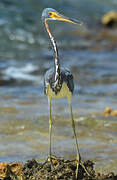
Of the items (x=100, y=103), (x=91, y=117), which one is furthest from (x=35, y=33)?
(x=91, y=117)

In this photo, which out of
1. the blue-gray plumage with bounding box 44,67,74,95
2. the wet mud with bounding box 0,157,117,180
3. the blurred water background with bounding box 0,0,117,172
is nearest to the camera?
the wet mud with bounding box 0,157,117,180

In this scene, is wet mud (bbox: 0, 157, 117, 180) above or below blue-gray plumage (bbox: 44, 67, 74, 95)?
below

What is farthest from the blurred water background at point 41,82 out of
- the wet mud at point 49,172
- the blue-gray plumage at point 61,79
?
the wet mud at point 49,172

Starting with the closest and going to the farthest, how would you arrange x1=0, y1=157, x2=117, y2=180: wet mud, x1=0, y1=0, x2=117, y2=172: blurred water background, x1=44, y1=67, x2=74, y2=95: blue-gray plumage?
1. x1=0, y1=157, x2=117, y2=180: wet mud
2. x1=44, y1=67, x2=74, y2=95: blue-gray plumage
3. x1=0, y1=0, x2=117, y2=172: blurred water background

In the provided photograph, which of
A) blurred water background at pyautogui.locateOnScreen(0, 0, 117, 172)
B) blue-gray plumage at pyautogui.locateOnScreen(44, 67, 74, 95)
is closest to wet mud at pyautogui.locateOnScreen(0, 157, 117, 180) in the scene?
blue-gray plumage at pyautogui.locateOnScreen(44, 67, 74, 95)

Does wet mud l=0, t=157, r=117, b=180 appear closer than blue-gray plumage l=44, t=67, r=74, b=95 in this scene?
Yes

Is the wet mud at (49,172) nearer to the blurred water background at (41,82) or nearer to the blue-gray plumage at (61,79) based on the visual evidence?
the blue-gray plumage at (61,79)

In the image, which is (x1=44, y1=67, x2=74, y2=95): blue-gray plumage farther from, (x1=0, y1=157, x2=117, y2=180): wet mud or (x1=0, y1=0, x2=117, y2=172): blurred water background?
(x1=0, y1=157, x2=117, y2=180): wet mud
